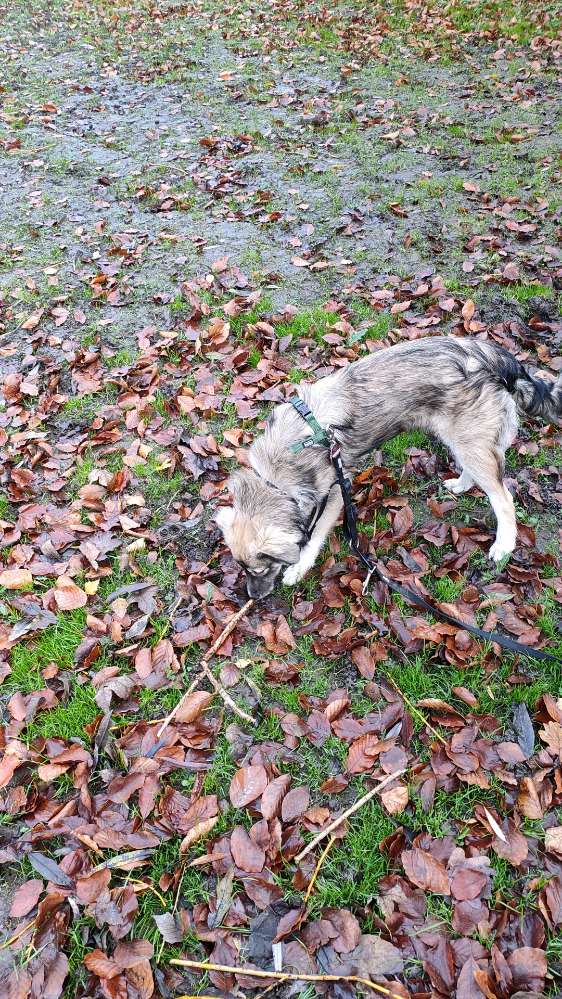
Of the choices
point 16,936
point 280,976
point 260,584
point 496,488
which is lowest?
point 16,936

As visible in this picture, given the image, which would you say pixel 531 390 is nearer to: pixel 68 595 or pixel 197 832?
pixel 197 832

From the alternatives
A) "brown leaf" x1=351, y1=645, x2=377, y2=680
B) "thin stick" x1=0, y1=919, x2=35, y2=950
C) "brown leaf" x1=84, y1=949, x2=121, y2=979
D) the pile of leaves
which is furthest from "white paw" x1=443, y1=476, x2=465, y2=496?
"thin stick" x1=0, y1=919, x2=35, y2=950

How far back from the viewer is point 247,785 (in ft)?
9.32

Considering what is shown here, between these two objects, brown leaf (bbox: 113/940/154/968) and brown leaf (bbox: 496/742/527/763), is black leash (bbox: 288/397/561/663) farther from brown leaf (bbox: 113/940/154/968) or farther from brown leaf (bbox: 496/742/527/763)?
brown leaf (bbox: 113/940/154/968)

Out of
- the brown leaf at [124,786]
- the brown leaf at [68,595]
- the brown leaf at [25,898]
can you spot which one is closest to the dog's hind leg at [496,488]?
the brown leaf at [124,786]

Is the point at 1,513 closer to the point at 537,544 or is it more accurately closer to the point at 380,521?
the point at 380,521

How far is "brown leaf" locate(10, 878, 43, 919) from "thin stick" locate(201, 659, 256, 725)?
117 cm

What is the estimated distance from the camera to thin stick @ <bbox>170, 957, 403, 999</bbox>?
2236 mm

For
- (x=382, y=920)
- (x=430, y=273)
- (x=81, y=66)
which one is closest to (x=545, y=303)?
(x=430, y=273)

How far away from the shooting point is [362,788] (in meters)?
2.81

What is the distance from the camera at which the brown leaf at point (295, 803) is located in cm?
274

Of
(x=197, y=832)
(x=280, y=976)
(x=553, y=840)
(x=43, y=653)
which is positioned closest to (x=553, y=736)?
(x=553, y=840)

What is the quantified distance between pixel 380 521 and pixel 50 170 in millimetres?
8479

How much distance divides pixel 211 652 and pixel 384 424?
1811 mm
